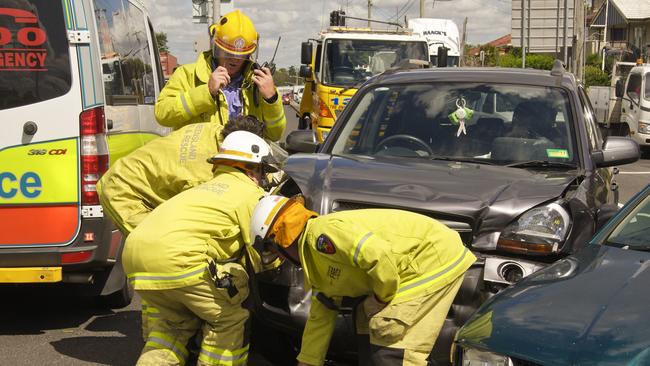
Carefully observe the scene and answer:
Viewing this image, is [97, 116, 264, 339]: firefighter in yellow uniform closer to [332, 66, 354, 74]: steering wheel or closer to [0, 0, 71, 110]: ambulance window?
[0, 0, 71, 110]: ambulance window

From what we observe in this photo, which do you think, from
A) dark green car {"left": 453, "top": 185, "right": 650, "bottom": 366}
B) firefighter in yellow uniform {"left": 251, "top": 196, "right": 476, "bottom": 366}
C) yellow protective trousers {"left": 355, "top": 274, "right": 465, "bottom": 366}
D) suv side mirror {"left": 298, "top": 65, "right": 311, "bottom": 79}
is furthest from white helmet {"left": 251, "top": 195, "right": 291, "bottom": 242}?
suv side mirror {"left": 298, "top": 65, "right": 311, "bottom": 79}

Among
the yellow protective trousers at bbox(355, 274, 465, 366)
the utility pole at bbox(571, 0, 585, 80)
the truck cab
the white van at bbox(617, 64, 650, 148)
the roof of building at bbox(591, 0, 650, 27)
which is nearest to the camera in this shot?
the yellow protective trousers at bbox(355, 274, 465, 366)

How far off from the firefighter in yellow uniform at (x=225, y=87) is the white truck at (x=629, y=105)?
1382 cm

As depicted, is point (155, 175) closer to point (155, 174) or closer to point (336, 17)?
point (155, 174)

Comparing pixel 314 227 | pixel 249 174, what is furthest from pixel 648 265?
pixel 249 174

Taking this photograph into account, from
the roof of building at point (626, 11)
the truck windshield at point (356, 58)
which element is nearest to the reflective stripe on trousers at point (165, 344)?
the truck windshield at point (356, 58)

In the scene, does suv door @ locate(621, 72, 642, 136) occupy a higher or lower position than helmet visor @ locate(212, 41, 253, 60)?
lower

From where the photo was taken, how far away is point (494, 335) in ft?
11.4

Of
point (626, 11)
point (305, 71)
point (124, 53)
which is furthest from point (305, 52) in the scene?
point (626, 11)

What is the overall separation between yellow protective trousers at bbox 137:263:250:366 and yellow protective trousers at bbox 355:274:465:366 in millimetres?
796

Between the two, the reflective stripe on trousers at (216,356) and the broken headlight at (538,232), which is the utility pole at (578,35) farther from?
the reflective stripe on trousers at (216,356)

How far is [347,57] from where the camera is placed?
1778cm

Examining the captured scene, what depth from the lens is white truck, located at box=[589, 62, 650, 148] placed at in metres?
20.3

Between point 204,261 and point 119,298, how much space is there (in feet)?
9.10
